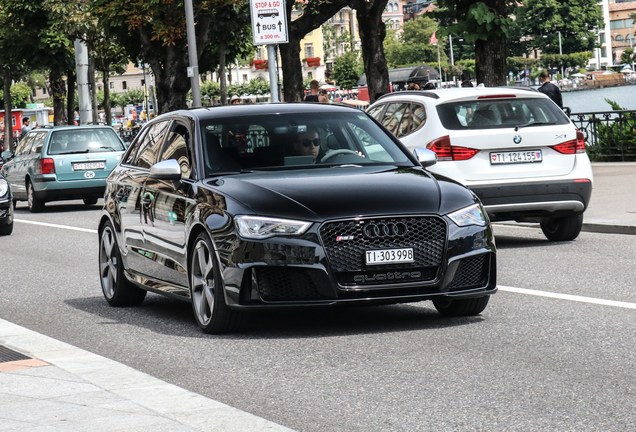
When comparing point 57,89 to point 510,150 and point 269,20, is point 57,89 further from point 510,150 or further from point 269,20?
point 510,150

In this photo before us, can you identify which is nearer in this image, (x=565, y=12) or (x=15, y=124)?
(x=15, y=124)

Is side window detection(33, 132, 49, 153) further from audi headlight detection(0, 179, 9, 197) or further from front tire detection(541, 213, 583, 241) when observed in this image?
front tire detection(541, 213, 583, 241)

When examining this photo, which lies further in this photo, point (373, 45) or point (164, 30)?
point (164, 30)

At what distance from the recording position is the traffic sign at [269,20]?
19.5 metres

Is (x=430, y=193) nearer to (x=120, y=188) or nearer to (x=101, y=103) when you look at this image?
(x=120, y=188)

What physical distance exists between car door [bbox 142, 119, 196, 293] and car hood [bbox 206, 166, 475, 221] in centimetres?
38

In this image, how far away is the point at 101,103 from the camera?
485ft

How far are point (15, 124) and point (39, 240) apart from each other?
77370mm

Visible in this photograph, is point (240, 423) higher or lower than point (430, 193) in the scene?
lower

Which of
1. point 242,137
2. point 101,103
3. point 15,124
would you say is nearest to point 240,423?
point 242,137

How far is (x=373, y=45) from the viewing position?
30500 millimetres

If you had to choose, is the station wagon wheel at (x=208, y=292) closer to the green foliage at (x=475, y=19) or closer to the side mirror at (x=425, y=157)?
the side mirror at (x=425, y=157)

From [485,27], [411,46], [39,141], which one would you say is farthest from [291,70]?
[411,46]

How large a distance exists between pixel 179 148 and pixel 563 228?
601cm
